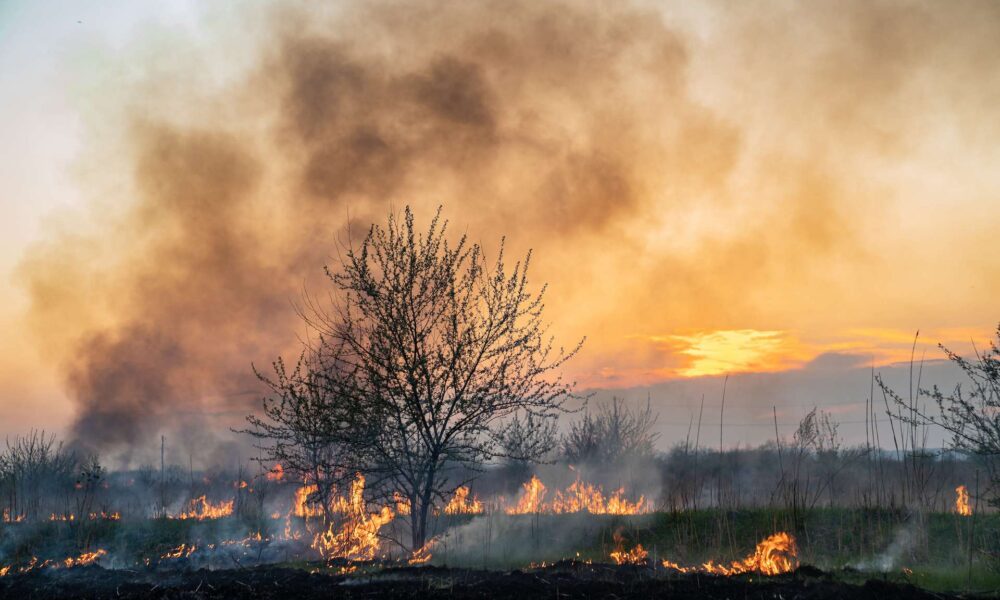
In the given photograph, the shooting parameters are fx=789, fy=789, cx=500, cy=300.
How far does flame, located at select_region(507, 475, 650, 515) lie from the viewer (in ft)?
78.1

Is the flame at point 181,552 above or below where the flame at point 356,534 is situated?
below

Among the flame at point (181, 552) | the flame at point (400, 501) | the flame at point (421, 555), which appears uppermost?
the flame at point (400, 501)

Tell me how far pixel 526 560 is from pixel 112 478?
4527cm

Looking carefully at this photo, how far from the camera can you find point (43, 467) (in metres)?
33.4

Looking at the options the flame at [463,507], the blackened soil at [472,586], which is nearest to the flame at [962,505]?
the blackened soil at [472,586]

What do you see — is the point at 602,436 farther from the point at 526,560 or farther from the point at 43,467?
the point at 43,467

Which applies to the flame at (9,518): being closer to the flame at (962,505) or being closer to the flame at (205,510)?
the flame at (205,510)

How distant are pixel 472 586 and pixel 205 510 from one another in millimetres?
22341

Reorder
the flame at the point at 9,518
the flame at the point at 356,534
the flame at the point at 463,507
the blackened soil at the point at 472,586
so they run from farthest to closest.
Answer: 1. the flame at the point at 9,518
2. the flame at the point at 463,507
3. the flame at the point at 356,534
4. the blackened soil at the point at 472,586

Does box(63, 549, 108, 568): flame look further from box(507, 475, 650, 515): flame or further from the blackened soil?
box(507, 475, 650, 515): flame

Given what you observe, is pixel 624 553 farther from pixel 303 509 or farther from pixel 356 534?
pixel 303 509

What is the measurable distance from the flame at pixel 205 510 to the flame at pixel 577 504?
1161 cm

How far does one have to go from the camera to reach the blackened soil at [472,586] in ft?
36.6

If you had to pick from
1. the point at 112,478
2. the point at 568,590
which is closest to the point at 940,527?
the point at 568,590
